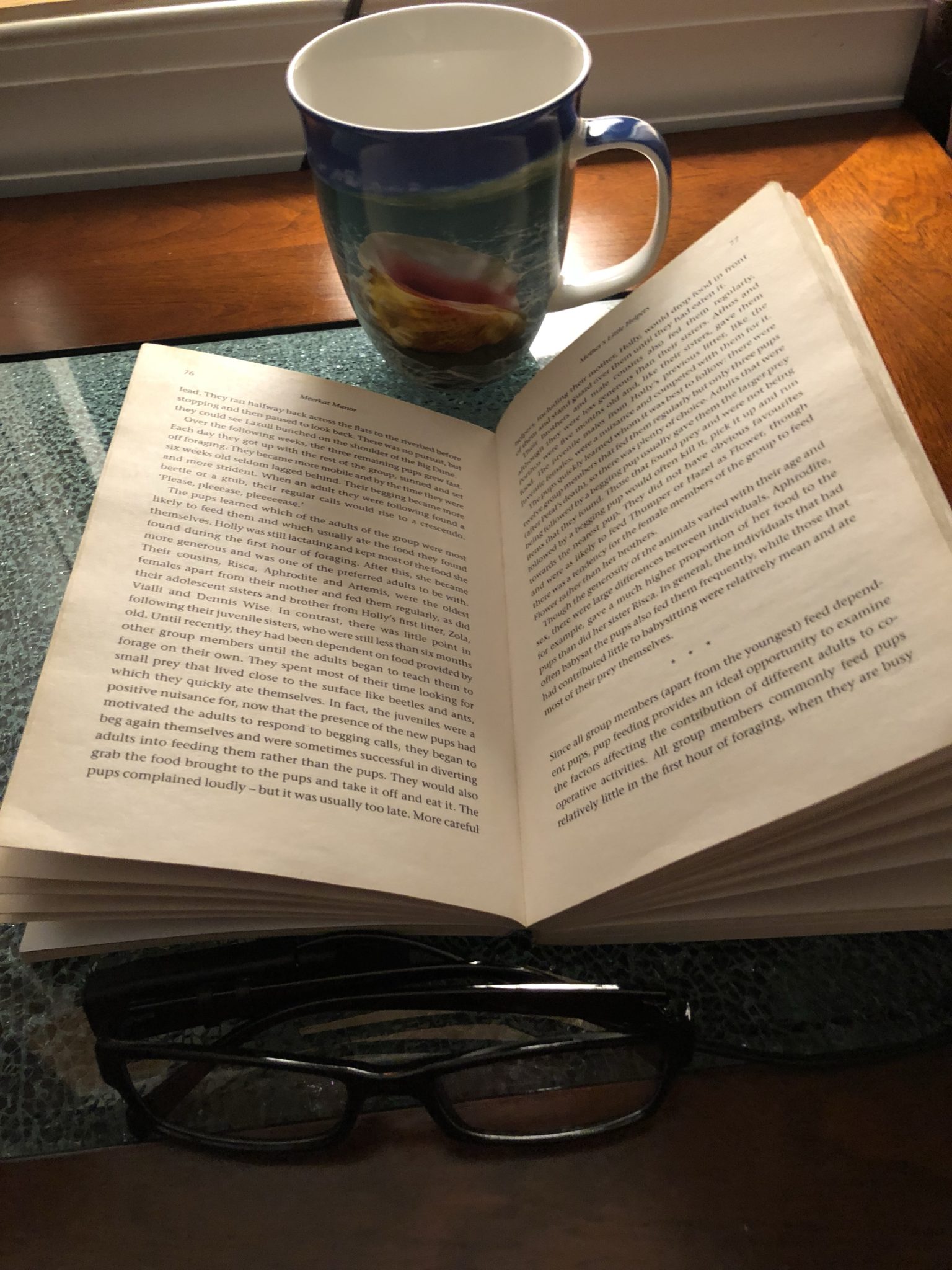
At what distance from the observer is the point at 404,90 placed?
483 mm

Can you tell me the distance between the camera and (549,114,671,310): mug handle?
1.38 feet

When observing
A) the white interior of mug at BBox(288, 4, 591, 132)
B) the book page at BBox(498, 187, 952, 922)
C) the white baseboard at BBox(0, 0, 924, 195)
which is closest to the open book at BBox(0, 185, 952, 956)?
the book page at BBox(498, 187, 952, 922)

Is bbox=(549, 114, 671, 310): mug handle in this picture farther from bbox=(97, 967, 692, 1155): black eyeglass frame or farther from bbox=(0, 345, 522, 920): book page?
bbox=(97, 967, 692, 1155): black eyeglass frame

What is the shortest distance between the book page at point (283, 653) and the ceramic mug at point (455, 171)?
0.05 meters

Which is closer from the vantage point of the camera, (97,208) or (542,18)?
(542,18)

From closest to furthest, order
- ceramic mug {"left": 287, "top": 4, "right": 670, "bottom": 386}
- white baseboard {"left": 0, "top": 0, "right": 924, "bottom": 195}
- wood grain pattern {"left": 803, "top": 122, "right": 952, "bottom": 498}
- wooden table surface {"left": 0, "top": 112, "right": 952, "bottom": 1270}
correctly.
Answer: wooden table surface {"left": 0, "top": 112, "right": 952, "bottom": 1270} < ceramic mug {"left": 287, "top": 4, "right": 670, "bottom": 386} < wood grain pattern {"left": 803, "top": 122, "right": 952, "bottom": 498} < white baseboard {"left": 0, "top": 0, "right": 924, "bottom": 195}

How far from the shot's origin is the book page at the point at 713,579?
0.28m

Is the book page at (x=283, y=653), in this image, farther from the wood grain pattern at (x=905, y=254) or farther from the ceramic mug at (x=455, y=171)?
the wood grain pattern at (x=905, y=254)

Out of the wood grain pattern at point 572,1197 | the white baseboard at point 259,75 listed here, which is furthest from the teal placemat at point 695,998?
the white baseboard at point 259,75

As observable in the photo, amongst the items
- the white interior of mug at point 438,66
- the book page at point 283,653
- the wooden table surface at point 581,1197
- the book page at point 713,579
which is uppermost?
the white interior of mug at point 438,66

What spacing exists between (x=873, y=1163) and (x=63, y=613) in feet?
1.11

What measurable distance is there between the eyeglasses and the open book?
0.08 feet

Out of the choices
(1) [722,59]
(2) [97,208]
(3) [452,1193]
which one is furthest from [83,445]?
(1) [722,59]

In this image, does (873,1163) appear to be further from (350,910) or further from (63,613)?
(63,613)
